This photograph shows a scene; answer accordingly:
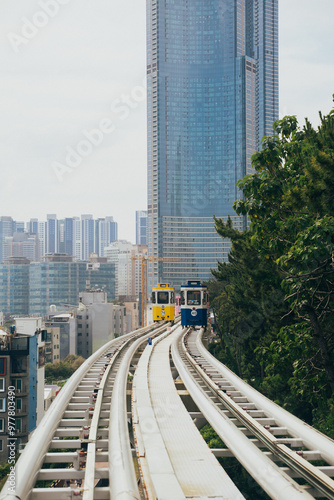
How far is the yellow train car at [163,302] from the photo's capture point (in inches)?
1291

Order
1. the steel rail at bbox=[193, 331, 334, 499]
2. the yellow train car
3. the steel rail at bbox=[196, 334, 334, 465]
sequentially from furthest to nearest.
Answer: the yellow train car < the steel rail at bbox=[196, 334, 334, 465] < the steel rail at bbox=[193, 331, 334, 499]

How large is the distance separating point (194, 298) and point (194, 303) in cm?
33

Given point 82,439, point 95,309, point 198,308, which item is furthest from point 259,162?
point 95,309

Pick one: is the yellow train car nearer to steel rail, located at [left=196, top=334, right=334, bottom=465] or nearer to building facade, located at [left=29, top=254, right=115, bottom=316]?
steel rail, located at [left=196, top=334, right=334, bottom=465]

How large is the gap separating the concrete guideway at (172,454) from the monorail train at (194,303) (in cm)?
1652

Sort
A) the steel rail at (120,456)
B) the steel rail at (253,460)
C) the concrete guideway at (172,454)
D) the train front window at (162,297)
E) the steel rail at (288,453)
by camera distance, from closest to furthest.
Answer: the steel rail at (120,456), the steel rail at (253,460), the concrete guideway at (172,454), the steel rail at (288,453), the train front window at (162,297)

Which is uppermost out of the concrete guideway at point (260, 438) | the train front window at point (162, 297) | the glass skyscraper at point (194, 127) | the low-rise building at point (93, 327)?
the glass skyscraper at point (194, 127)

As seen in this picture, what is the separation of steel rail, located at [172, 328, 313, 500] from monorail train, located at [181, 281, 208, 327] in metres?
17.4

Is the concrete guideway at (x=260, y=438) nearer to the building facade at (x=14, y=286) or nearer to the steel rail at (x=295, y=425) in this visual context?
the steel rail at (x=295, y=425)

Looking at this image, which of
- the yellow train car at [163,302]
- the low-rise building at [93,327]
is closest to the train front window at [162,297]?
the yellow train car at [163,302]

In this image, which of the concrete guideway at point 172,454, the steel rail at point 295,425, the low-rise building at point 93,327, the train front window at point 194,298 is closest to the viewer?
the concrete guideway at point 172,454

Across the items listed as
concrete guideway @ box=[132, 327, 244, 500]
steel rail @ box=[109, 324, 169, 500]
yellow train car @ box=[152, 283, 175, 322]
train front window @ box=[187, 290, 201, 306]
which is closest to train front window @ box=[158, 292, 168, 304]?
yellow train car @ box=[152, 283, 175, 322]

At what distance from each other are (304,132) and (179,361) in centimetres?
835

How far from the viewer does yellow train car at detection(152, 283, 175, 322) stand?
108 feet
